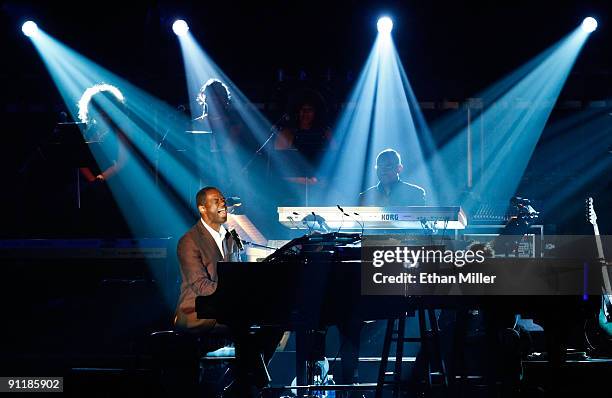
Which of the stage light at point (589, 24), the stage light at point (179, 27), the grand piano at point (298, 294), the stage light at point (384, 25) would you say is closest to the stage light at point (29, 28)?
the stage light at point (179, 27)

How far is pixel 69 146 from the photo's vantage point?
662cm

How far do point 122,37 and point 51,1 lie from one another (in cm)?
97

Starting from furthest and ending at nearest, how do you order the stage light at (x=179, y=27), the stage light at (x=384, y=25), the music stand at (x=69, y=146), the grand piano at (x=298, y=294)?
the stage light at (x=179, y=27) → the stage light at (x=384, y=25) → the music stand at (x=69, y=146) → the grand piano at (x=298, y=294)

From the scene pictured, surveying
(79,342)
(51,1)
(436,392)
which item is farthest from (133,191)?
(436,392)

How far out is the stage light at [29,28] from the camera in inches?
327

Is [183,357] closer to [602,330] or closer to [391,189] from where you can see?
[391,189]

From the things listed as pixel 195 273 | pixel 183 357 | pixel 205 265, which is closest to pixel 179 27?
pixel 205 265

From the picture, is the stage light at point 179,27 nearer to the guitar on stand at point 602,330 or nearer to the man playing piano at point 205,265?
the man playing piano at point 205,265

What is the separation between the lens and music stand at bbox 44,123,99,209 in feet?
21.6

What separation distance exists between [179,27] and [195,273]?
4.90 m

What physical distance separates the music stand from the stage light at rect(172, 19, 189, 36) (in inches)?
89.8

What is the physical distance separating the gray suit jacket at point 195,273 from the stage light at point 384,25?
463cm

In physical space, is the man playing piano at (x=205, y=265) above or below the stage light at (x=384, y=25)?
below

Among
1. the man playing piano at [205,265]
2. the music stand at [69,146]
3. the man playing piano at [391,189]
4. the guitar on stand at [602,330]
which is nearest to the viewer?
the man playing piano at [205,265]
